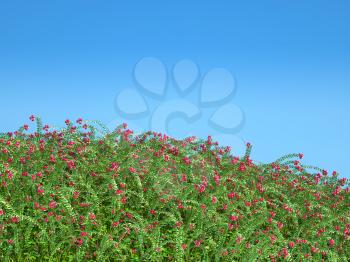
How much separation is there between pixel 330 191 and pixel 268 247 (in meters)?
3.63

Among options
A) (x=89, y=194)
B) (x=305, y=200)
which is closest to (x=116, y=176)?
(x=89, y=194)

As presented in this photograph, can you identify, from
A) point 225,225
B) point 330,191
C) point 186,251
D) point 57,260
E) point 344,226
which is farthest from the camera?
point 330,191

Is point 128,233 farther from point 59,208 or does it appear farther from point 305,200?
point 305,200

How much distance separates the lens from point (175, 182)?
845 centimetres

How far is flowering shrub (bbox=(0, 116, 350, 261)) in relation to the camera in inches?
278

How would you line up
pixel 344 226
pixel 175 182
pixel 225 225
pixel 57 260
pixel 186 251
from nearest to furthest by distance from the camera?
pixel 57 260, pixel 186 251, pixel 225 225, pixel 175 182, pixel 344 226

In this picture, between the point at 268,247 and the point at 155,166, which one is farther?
the point at 155,166

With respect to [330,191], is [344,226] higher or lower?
lower

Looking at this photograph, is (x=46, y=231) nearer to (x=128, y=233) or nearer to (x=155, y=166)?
(x=128, y=233)

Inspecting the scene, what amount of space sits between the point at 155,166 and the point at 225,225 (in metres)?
1.48

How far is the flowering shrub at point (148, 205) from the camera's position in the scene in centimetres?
707

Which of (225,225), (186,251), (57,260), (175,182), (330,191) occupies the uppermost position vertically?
(330,191)

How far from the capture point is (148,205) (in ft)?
25.3

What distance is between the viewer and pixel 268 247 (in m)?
7.58
